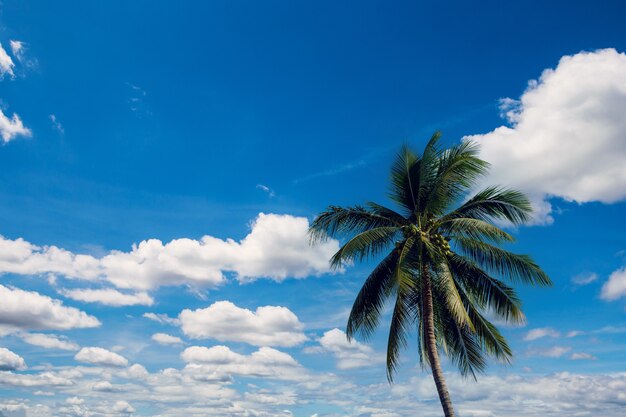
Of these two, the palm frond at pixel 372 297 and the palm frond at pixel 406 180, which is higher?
the palm frond at pixel 406 180

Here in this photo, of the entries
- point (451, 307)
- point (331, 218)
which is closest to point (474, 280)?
point (451, 307)

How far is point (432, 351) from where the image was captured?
22.5 metres

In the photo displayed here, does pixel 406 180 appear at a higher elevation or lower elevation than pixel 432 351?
higher

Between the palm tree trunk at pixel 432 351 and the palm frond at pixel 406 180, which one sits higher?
the palm frond at pixel 406 180

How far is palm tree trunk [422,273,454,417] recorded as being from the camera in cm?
2203

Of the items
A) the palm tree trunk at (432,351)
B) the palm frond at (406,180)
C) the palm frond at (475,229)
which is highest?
the palm frond at (406,180)

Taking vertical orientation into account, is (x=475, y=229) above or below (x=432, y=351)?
above

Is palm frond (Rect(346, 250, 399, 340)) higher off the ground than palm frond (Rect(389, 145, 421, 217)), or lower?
lower

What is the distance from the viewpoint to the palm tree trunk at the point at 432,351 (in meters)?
22.0

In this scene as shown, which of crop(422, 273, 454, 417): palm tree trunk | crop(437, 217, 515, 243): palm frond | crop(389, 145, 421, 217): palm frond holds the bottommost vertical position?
crop(422, 273, 454, 417): palm tree trunk

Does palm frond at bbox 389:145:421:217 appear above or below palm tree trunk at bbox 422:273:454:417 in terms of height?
above

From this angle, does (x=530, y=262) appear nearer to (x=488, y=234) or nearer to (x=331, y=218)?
(x=488, y=234)

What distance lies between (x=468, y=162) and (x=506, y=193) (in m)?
2.14

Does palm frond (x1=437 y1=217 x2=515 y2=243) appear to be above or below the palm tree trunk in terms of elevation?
above
